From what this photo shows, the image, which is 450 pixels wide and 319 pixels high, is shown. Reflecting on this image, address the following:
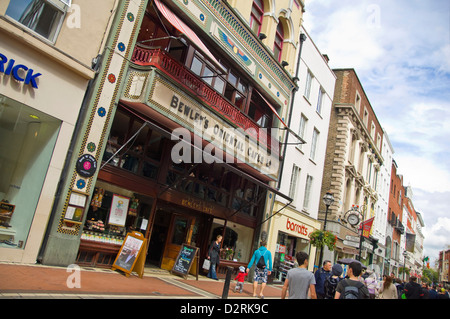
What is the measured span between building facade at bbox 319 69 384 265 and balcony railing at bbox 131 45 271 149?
14.0 meters

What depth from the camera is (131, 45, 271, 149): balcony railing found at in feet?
34.0

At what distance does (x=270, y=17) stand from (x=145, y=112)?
30.9 ft

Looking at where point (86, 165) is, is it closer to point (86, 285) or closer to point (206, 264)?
point (86, 285)

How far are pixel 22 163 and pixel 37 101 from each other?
1779mm

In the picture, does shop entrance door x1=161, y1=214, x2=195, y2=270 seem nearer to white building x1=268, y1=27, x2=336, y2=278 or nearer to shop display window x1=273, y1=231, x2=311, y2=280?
white building x1=268, y1=27, x2=336, y2=278

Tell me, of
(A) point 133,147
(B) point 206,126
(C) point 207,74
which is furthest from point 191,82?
(A) point 133,147

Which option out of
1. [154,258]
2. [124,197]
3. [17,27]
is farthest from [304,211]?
[17,27]

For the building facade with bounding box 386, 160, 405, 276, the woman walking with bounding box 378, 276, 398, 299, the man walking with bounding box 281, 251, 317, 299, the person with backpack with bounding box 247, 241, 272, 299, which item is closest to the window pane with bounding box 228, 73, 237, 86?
the person with backpack with bounding box 247, 241, 272, 299

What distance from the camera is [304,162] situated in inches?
834

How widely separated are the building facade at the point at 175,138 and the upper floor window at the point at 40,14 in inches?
54.0

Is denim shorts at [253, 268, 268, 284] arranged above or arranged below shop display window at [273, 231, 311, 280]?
below

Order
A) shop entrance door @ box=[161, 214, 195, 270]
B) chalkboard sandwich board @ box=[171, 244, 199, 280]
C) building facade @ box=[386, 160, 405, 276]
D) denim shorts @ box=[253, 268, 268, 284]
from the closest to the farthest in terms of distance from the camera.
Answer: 1. denim shorts @ box=[253, 268, 268, 284]
2. chalkboard sandwich board @ box=[171, 244, 199, 280]
3. shop entrance door @ box=[161, 214, 195, 270]
4. building facade @ box=[386, 160, 405, 276]

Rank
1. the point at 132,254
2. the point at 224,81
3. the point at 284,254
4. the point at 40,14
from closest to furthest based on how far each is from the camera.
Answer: the point at 40,14, the point at 132,254, the point at 224,81, the point at 284,254

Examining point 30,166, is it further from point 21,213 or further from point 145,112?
point 145,112
